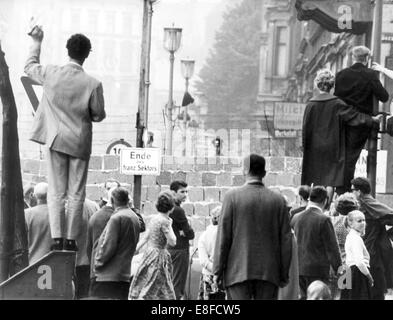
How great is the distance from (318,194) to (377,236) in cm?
188

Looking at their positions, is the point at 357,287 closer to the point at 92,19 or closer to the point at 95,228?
the point at 95,228

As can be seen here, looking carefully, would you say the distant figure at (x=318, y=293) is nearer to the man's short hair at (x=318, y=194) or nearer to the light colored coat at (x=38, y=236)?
the man's short hair at (x=318, y=194)

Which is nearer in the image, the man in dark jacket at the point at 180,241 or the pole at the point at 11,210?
the pole at the point at 11,210

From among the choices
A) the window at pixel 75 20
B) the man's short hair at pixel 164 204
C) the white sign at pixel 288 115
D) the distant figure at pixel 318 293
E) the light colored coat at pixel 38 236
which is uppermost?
the window at pixel 75 20

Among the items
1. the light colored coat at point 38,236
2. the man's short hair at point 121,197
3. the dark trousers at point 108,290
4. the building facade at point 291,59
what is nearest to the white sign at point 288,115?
the building facade at point 291,59

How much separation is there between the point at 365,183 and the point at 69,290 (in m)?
3.76

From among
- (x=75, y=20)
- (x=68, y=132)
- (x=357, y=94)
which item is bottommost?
(x=68, y=132)

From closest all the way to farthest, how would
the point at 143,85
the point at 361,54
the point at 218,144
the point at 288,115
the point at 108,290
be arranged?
the point at 108,290 → the point at 361,54 → the point at 143,85 → the point at 288,115 → the point at 218,144

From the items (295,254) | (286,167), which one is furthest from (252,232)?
(286,167)

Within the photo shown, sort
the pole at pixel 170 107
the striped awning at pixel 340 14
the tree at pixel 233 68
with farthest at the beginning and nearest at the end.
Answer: the tree at pixel 233 68 < the pole at pixel 170 107 < the striped awning at pixel 340 14

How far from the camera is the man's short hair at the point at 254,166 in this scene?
1119 centimetres

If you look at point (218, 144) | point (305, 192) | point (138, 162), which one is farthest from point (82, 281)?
point (218, 144)

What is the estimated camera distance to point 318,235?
13.4m

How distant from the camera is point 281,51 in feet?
163
